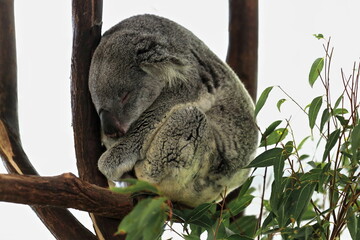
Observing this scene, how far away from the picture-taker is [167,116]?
205 cm

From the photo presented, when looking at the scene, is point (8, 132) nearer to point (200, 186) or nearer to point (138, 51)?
point (138, 51)

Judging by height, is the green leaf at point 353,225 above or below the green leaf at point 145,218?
below

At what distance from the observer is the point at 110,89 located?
205cm

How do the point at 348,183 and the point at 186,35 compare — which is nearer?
the point at 348,183

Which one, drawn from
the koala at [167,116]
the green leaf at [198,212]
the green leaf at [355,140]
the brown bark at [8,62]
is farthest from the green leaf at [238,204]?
the brown bark at [8,62]

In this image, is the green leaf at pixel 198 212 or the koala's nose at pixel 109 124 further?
the koala's nose at pixel 109 124

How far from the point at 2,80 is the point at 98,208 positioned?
908 mm

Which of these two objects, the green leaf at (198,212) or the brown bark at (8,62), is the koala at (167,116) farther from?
the brown bark at (8,62)

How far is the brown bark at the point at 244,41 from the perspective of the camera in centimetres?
288

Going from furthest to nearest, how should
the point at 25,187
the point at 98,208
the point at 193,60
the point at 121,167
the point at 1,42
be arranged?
1. the point at 1,42
2. the point at 193,60
3. the point at 121,167
4. the point at 98,208
5. the point at 25,187

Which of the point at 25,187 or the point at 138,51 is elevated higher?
the point at 138,51

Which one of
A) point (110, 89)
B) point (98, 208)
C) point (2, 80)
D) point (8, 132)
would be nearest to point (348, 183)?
point (98, 208)

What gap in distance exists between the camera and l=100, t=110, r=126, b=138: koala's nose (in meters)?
1.99

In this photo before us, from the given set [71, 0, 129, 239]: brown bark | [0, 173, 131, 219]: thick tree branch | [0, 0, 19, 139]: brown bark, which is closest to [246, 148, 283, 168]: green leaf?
[0, 173, 131, 219]: thick tree branch
